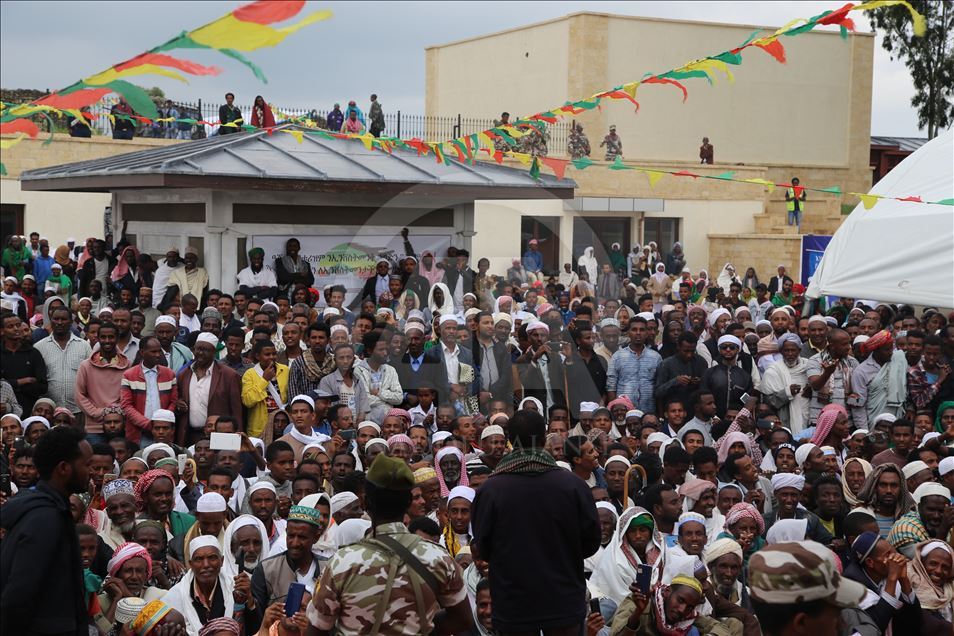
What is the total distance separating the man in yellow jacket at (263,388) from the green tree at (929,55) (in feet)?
101

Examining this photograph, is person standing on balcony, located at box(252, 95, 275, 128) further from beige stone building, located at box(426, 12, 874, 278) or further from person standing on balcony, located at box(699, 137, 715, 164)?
person standing on balcony, located at box(699, 137, 715, 164)

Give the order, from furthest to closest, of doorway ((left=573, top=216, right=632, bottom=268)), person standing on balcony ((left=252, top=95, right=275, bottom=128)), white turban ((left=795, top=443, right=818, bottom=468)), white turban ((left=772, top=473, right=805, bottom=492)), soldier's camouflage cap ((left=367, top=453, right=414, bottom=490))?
doorway ((left=573, top=216, right=632, bottom=268)), person standing on balcony ((left=252, top=95, right=275, bottom=128)), white turban ((left=795, top=443, right=818, bottom=468)), white turban ((left=772, top=473, right=805, bottom=492)), soldier's camouflage cap ((left=367, top=453, right=414, bottom=490))

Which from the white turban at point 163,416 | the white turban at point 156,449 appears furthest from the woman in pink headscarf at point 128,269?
the white turban at point 156,449

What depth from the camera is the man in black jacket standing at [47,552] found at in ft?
13.2

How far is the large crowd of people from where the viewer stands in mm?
4246

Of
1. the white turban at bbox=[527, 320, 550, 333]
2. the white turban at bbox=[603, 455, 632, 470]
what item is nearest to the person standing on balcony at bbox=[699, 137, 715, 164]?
the white turban at bbox=[527, 320, 550, 333]

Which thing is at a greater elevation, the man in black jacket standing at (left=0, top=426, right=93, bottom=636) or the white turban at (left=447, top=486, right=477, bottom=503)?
the man in black jacket standing at (left=0, top=426, right=93, bottom=636)

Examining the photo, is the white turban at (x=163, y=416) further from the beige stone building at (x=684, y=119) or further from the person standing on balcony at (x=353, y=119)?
the beige stone building at (x=684, y=119)

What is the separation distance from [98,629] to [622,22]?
3034 cm

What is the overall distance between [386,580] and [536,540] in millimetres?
966

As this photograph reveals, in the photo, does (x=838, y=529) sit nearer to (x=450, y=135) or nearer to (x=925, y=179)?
(x=925, y=179)

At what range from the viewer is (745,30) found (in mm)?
35094

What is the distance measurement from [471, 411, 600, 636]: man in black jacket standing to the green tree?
34.0m

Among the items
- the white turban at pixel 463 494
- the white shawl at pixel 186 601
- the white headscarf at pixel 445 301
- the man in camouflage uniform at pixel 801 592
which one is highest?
the white headscarf at pixel 445 301
